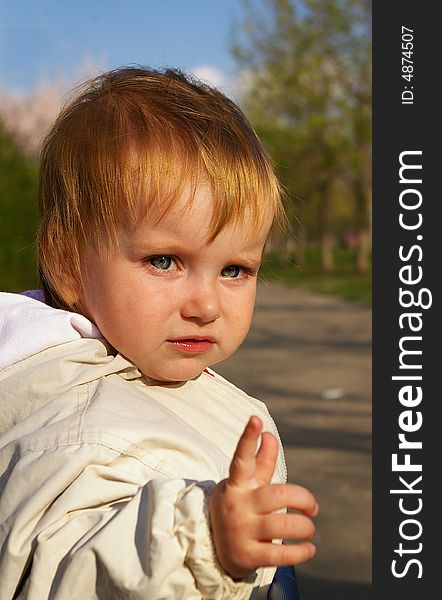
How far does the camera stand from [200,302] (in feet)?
4.86

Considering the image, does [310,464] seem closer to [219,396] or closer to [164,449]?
[219,396]

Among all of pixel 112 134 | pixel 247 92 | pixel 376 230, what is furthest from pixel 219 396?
pixel 247 92

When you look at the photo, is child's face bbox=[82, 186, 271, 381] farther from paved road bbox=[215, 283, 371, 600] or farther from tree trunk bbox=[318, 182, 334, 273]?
tree trunk bbox=[318, 182, 334, 273]

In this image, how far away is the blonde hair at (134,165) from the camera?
1490 mm

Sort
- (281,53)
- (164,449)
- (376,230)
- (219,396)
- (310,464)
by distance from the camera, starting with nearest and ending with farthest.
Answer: (164,449)
(219,396)
(376,230)
(310,464)
(281,53)

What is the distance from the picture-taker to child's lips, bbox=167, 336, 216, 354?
1.52 meters

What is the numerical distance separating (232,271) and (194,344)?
0.14 meters

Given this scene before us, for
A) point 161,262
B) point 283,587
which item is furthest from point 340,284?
point 161,262

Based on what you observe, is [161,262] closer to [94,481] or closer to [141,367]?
[141,367]

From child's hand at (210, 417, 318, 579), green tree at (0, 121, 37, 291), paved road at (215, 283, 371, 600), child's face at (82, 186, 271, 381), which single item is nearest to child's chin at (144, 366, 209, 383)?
child's face at (82, 186, 271, 381)

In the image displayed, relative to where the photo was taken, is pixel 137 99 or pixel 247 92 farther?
pixel 247 92

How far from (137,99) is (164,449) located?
619mm

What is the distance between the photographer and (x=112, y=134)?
60.9 inches

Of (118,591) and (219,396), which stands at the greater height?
(219,396)
